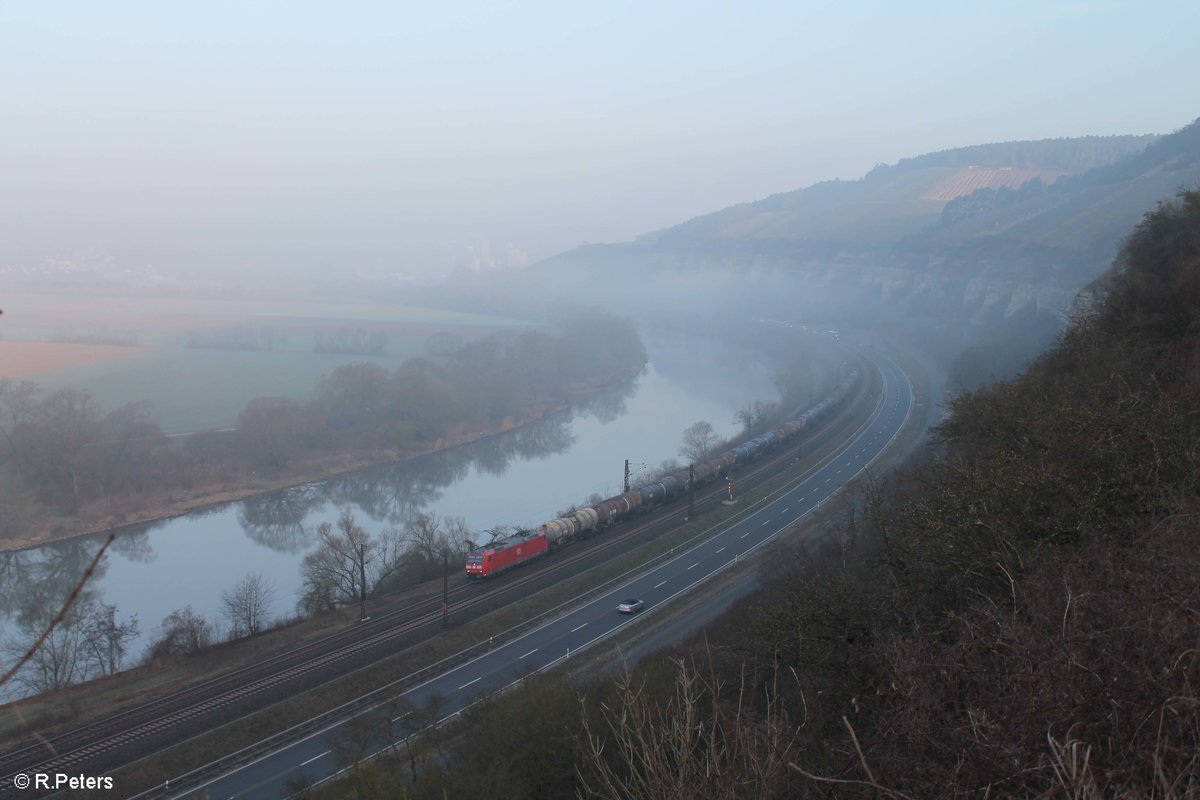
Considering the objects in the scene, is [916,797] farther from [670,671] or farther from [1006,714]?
[670,671]

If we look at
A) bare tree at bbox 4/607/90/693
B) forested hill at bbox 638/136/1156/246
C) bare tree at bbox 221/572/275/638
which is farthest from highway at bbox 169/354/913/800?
forested hill at bbox 638/136/1156/246

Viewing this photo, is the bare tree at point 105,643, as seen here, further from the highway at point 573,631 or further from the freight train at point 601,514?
the freight train at point 601,514

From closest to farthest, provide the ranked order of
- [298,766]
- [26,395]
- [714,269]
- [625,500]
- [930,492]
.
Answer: [930,492], [298,766], [625,500], [26,395], [714,269]

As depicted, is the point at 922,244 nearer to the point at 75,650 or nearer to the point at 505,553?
the point at 505,553

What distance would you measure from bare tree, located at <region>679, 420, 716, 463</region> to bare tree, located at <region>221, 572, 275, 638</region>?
1109 cm

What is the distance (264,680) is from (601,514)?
6.77m

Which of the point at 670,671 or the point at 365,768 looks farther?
the point at 670,671

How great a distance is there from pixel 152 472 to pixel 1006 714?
20103 millimetres

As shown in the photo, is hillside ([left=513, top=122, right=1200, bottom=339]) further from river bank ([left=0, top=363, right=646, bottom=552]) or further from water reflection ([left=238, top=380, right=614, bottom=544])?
river bank ([left=0, top=363, right=646, bottom=552])

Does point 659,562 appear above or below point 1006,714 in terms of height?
below

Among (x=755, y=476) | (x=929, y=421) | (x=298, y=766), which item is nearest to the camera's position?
(x=298, y=766)

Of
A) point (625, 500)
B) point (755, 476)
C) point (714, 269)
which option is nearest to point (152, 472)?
point (625, 500)

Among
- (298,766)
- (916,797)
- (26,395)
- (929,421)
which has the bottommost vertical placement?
(929,421)

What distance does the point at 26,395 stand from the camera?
1833 cm
